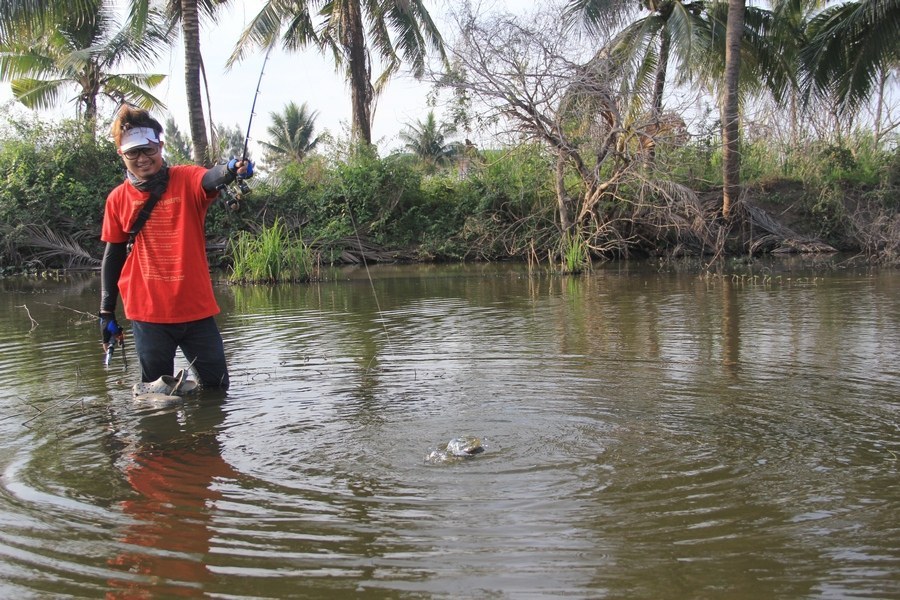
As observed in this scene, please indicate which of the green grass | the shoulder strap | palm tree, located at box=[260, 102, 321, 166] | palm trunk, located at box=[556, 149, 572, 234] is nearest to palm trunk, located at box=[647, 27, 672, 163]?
palm trunk, located at box=[556, 149, 572, 234]

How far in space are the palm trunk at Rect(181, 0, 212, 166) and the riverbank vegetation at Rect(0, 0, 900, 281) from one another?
26 cm

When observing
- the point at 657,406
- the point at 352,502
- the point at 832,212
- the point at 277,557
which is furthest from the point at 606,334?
the point at 832,212

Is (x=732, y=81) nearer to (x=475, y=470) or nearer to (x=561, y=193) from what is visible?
(x=561, y=193)

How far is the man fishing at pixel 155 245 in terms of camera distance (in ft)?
16.6

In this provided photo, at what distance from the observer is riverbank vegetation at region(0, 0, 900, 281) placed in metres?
16.0

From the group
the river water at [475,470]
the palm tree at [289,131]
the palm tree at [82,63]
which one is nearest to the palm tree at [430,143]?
the palm tree at [289,131]

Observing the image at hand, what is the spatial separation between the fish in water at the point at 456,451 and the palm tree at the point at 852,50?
58.6 feet

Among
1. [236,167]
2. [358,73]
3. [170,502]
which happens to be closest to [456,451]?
[170,502]

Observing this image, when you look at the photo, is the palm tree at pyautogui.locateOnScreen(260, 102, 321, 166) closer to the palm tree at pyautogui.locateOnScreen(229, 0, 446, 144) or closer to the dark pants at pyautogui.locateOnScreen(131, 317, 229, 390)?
the palm tree at pyautogui.locateOnScreen(229, 0, 446, 144)

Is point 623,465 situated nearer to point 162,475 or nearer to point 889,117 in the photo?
point 162,475

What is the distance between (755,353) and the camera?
Result: 259 inches

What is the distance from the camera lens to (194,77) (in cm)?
1695

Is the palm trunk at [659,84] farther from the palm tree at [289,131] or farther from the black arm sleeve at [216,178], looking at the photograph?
the palm tree at [289,131]

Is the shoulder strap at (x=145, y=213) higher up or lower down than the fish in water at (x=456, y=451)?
higher up
